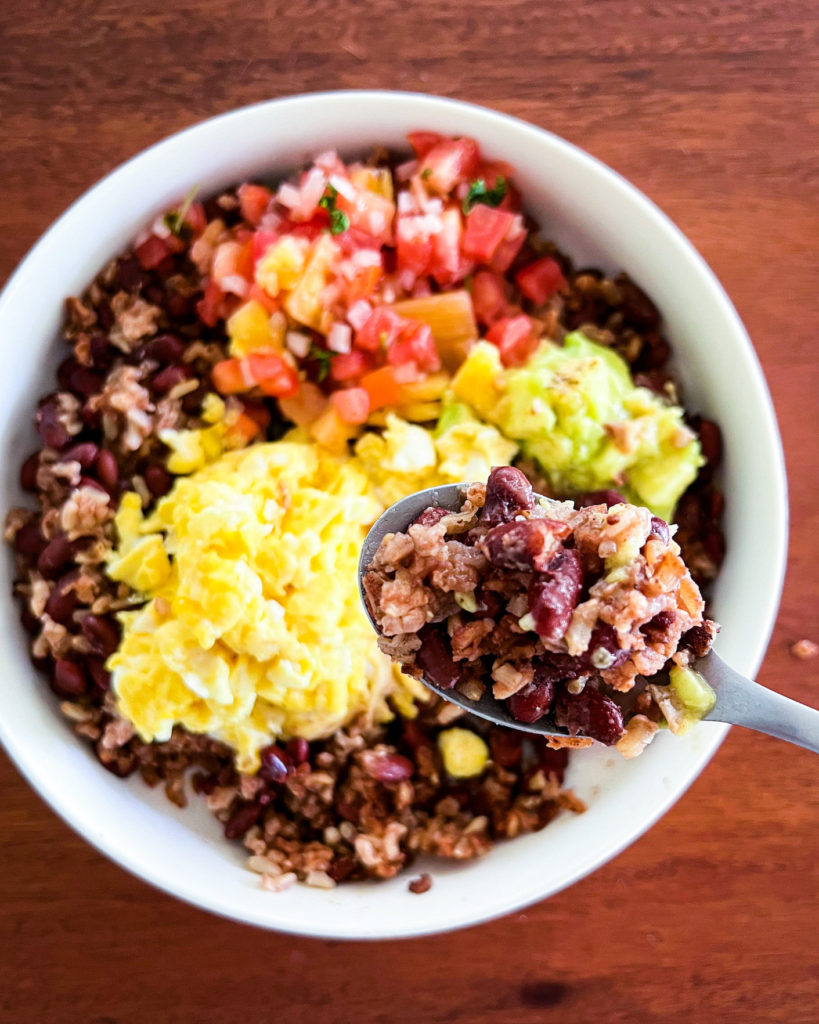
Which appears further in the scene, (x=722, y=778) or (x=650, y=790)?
(x=722, y=778)

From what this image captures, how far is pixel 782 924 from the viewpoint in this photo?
8.13 feet

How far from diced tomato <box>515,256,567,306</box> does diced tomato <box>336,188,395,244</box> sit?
404 millimetres

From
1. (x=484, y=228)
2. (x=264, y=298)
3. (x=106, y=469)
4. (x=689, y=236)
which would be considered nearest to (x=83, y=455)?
(x=106, y=469)

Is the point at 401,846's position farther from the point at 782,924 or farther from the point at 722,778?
the point at 782,924

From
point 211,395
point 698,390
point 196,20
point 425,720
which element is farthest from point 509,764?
point 196,20

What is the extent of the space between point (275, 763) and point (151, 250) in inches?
56.5

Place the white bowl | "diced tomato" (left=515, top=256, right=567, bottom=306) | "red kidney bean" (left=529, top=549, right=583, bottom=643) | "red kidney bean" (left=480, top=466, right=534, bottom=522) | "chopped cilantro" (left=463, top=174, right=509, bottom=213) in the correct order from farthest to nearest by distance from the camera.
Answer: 1. "diced tomato" (left=515, top=256, right=567, bottom=306)
2. "chopped cilantro" (left=463, top=174, right=509, bottom=213)
3. the white bowl
4. "red kidney bean" (left=480, top=466, right=534, bottom=522)
5. "red kidney bean" (left=529, top=549, right=583, bottom=643)

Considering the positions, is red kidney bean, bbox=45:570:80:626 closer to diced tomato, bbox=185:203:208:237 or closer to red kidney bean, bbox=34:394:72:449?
red kidney bean, bbox=34:394:72:449

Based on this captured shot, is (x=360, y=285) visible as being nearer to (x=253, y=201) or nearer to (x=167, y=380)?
(x=253, y=201)

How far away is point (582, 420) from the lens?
7.22ft

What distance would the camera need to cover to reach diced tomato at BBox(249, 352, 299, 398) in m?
2.27

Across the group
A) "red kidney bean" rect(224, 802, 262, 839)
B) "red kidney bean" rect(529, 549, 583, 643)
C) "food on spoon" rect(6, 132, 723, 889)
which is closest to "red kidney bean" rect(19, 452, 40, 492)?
"food on spoon" rect(6, 132, 723, 889)

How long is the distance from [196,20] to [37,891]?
256 centimetres

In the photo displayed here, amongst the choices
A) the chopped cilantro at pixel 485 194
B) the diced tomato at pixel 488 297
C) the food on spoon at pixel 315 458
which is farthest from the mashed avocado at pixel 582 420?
the chopped cilantro at pixel 485 194
